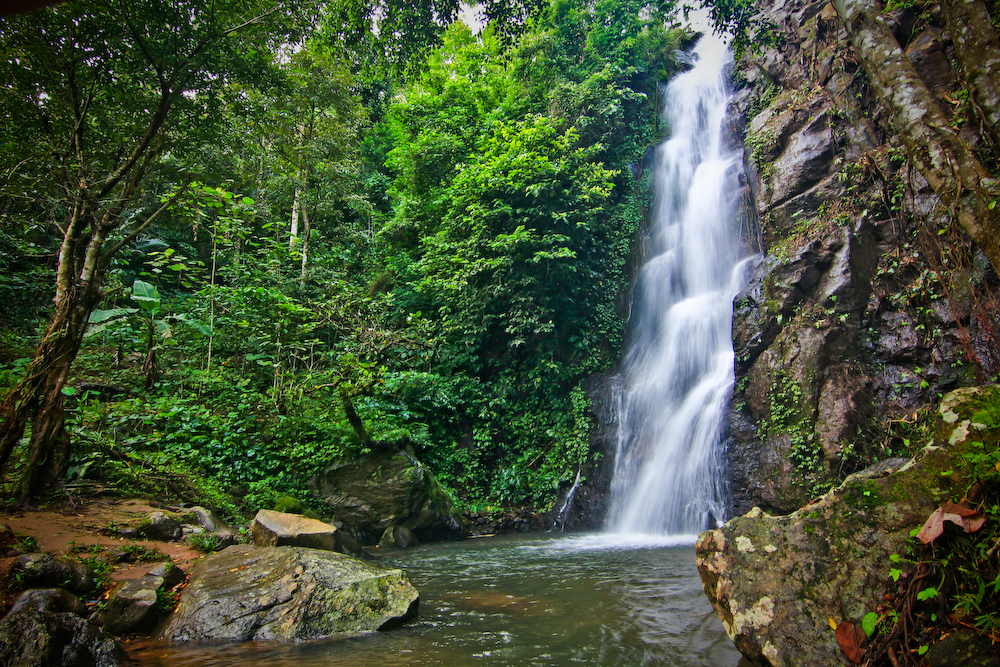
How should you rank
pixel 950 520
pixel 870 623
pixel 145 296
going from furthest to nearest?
1. pixel 145 296
2. pixel 870 623
3. pixel 950 520

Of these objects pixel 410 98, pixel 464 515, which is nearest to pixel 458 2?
pixel 464 515

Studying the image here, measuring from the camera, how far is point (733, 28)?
863 centimetres

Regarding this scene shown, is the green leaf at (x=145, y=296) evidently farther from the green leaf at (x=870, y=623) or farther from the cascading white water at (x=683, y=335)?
the green leaf at (x=870, y=623)

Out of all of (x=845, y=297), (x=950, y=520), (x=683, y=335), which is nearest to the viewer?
(x=950, y=520)

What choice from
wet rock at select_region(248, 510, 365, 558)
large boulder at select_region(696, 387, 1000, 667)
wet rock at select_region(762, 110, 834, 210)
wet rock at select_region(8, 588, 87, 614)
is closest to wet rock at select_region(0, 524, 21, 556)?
wet rock at select_region(8, 588, 87, 614)

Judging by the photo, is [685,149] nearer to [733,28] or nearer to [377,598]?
[733,28]

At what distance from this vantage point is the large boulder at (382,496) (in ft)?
28.4

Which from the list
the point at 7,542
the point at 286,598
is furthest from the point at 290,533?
the point at 7,542

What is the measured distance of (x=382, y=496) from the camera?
8.80 metres

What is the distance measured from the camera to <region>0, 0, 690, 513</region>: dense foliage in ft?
23.0

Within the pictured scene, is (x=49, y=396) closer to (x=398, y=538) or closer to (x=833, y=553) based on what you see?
(x=398, y=538)

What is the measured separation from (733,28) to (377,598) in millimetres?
9930

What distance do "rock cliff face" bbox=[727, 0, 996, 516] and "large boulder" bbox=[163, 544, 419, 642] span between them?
608cm

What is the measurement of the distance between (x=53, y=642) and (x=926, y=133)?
8567 millimetres
